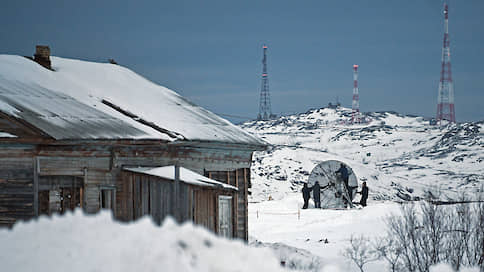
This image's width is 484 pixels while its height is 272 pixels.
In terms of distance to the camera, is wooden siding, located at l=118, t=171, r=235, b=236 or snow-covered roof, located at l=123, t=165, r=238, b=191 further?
snow-covered roof, located at l=123, t=165, r=238, b=191

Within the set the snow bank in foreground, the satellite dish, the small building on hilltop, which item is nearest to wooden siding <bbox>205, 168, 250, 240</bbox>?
the small building on hilltop

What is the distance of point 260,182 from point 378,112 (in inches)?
3938

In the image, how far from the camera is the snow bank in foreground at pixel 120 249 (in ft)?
13.4

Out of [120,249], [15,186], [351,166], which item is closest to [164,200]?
[15,186]

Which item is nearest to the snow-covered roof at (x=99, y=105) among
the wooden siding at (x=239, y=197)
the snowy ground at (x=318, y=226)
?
the wooden siding at (x=239, y=197)

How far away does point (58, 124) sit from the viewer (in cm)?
1388

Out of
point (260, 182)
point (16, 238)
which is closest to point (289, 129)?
point (260, 182)

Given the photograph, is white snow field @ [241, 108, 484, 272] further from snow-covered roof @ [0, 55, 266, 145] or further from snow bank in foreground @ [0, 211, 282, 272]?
snow-covered roof @ [0, 55, 266, 145]

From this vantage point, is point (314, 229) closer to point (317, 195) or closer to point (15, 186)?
point (317, 195)

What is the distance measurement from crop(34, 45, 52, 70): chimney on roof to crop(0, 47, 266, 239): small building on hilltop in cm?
3

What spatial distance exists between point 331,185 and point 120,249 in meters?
30.6

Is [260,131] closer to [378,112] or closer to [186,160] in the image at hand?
[378,112]

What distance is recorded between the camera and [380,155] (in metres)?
90.9

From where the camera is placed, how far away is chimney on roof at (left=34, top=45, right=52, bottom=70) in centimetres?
1841
